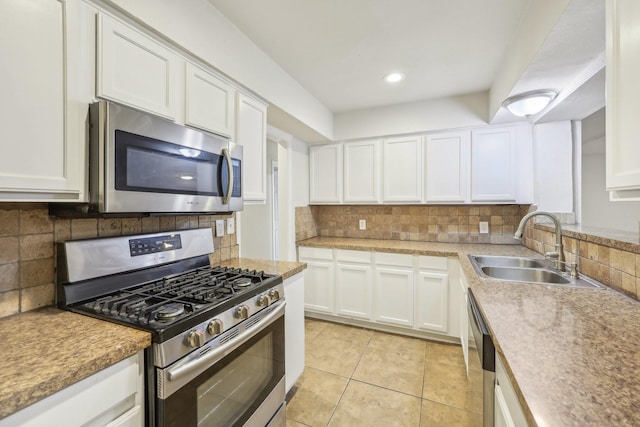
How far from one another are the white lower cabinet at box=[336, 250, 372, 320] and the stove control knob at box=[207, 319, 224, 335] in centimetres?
192

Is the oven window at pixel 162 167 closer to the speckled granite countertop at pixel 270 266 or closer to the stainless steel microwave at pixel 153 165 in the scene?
the stainless steel microwave at pixel 153 165

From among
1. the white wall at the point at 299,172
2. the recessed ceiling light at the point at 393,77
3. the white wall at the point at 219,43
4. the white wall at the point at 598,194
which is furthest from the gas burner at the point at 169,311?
the white wall at the point at 598,194

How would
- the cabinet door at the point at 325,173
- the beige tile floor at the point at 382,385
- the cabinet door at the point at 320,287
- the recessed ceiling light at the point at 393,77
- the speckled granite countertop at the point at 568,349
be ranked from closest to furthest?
1. the speckled granite countertop at the point at 568,349
2. the beige tile floor at the point at 382,385
3. the recessed ceiling light at the point at 393,77
4. the cabinet door at the point at 320,287
5. the cabinet door at the point at 325,173

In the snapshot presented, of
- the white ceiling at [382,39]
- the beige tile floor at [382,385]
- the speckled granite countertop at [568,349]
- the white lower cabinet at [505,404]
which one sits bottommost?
the beige tile floor at [382,385]

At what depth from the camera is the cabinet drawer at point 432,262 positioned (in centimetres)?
251

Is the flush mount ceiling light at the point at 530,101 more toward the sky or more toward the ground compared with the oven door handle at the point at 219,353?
more toward the sky

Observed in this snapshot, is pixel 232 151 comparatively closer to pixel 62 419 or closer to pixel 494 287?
pixel 62 419

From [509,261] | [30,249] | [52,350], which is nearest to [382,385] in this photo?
[509,261]

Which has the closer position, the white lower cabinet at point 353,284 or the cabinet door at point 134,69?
the cabinet door at point 134,69

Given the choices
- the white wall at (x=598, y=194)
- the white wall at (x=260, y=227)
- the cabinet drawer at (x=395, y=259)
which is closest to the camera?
the white wall at (x=598, y=194)

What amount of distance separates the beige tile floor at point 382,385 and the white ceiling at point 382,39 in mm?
1888

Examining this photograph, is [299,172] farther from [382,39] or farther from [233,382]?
[233,382]

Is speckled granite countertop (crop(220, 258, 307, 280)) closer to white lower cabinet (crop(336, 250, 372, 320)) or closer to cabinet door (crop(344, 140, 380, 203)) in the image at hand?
white lower cabinet (crop(336, 250, 372, 320))

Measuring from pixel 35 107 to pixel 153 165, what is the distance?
38 centimetres
